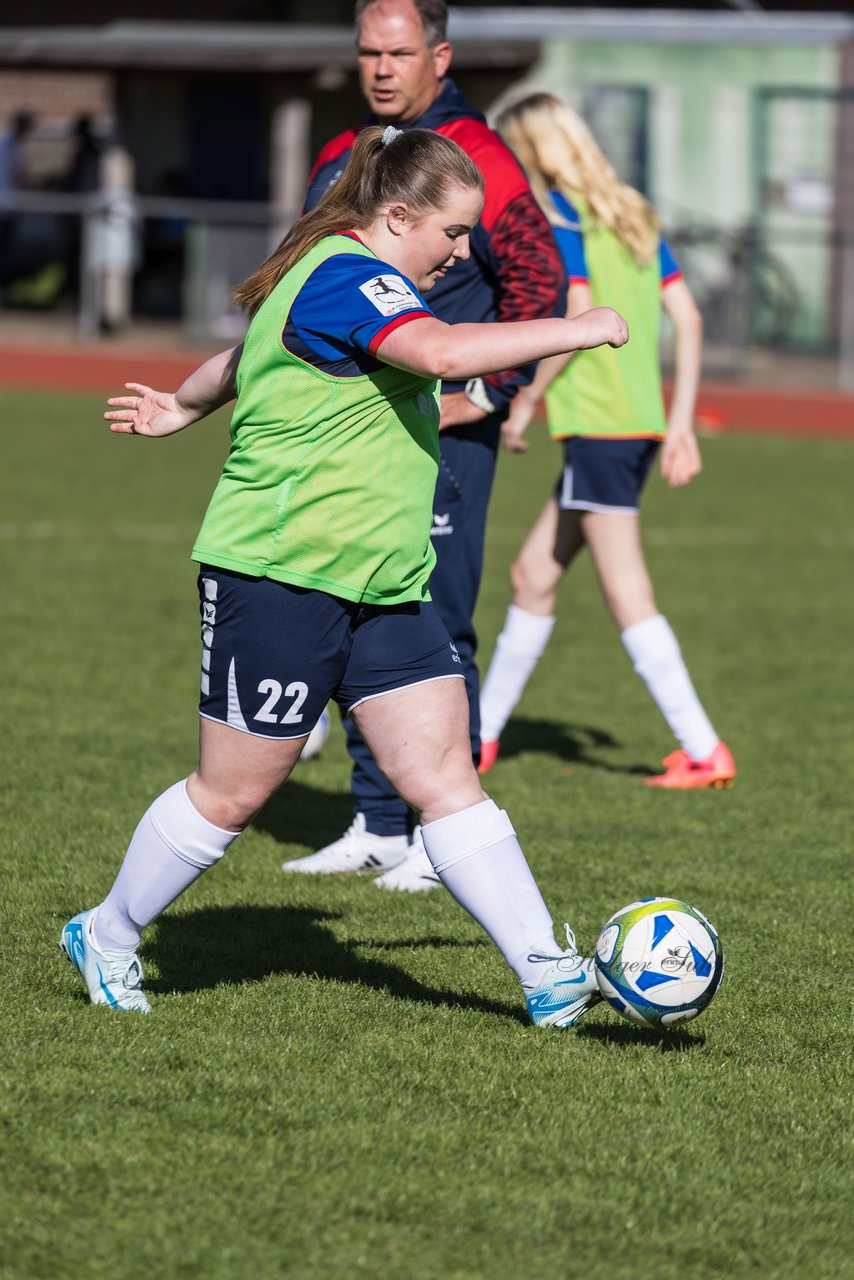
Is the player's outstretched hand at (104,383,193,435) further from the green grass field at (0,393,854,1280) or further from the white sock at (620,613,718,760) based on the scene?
the white sock at (620,613,718,760)

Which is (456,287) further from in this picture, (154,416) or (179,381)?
(179,381)

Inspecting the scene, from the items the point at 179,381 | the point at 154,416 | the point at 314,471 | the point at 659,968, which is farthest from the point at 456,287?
the point at 179,381

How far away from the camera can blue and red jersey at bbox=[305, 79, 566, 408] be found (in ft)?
16.9

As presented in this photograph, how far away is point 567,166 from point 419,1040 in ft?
11.1

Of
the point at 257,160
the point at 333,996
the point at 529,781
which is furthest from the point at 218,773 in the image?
the point at 257,160

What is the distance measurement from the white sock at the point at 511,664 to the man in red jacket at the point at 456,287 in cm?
138

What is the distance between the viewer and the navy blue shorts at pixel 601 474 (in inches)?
A: 257

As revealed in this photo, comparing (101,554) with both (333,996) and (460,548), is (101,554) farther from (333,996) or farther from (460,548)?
(333,996)

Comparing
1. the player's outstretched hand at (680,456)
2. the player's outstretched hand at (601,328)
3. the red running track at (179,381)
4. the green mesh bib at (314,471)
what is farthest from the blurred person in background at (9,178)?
the player's outstretched hand at (601,328)

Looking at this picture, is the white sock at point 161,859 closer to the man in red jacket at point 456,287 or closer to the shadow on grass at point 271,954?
the shadow on grass at point 271,954

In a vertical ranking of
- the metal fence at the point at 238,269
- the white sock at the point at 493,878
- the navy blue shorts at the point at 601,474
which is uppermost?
the navy blue shorts at the point at 601,474

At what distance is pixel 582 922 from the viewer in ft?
16.2

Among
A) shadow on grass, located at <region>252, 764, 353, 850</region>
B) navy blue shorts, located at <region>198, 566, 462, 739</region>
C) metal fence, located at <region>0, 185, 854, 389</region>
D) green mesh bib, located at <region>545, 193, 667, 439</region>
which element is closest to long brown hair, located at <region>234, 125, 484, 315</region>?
navy blue shorts, located at <region>198, 566, 462, 739</region>

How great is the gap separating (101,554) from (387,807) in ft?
19.5
